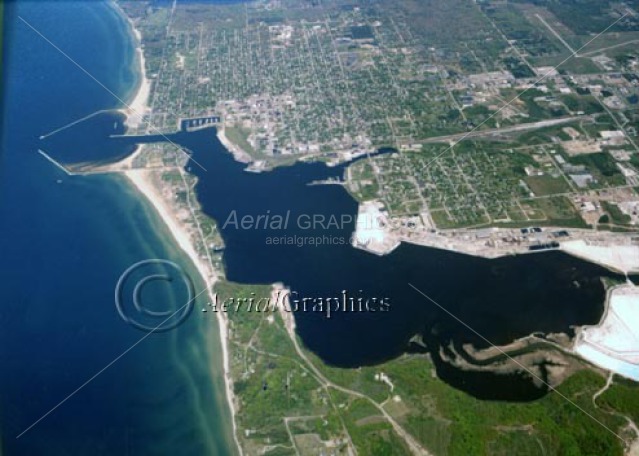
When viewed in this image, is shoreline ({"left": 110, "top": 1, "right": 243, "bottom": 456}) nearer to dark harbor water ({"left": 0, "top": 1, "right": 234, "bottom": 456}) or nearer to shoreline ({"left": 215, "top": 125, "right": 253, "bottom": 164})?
shoreline ({"left": 215, "top": 125, "right": 253, "bottom": 164})

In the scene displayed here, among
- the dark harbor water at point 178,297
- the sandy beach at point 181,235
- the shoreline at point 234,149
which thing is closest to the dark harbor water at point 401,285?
the dark harbor water at point 178,297

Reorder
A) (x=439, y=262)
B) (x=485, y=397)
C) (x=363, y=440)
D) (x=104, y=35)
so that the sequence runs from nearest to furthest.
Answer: (x=363, y=440), (x=485, y=397), (x=439, y=262), (x=104, y=35)

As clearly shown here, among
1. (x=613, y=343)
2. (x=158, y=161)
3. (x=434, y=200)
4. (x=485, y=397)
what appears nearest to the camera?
(x=485, y=397)

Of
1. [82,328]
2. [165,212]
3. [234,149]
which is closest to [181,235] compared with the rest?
[165,212]

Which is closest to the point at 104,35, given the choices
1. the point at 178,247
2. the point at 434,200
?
the point at 178,247

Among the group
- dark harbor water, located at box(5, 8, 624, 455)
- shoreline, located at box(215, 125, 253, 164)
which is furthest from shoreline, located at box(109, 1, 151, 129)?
shoreline, located at box(215, 125, 253, 164)

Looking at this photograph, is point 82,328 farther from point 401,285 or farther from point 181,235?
point 401,285

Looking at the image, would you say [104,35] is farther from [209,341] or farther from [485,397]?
[485,397]

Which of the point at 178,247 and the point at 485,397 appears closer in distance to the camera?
the point at 485,397
